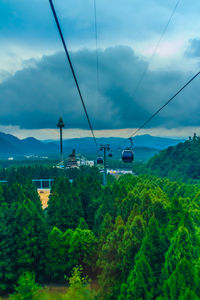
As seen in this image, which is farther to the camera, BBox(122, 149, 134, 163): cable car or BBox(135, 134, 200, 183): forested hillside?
BBox(135, 134, 200, 183): forested hillside

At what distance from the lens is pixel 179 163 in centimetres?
11850

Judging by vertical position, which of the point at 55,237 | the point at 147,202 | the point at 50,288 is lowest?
the point at 50,288

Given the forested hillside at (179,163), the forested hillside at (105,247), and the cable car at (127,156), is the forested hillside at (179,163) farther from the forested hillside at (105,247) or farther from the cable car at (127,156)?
the cable car at (127,156)

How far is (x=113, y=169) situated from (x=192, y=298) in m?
161

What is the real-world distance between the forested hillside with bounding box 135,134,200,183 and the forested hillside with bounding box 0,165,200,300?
70148 millimetres

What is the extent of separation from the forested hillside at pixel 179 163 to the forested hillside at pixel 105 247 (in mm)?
70148

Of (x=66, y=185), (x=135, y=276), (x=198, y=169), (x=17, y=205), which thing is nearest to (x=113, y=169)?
(x=198, y=169)

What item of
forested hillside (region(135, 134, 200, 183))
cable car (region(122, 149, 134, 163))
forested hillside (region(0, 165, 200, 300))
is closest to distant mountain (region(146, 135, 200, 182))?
forested hillside (region(135, 134, 200, 183))

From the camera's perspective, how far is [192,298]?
12.2 metres

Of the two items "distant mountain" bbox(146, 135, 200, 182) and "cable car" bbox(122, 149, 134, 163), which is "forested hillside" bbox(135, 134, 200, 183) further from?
"cable car" bbox(122, 149, 134, 163)

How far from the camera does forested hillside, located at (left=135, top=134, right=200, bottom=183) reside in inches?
4112

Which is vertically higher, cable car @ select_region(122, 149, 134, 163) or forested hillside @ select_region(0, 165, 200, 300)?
cable car @ select_region(122, 149, 134, 163)

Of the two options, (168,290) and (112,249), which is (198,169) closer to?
(112,249)

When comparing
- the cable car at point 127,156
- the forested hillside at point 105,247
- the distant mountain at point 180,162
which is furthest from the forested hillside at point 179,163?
the cable car at point 127,156
